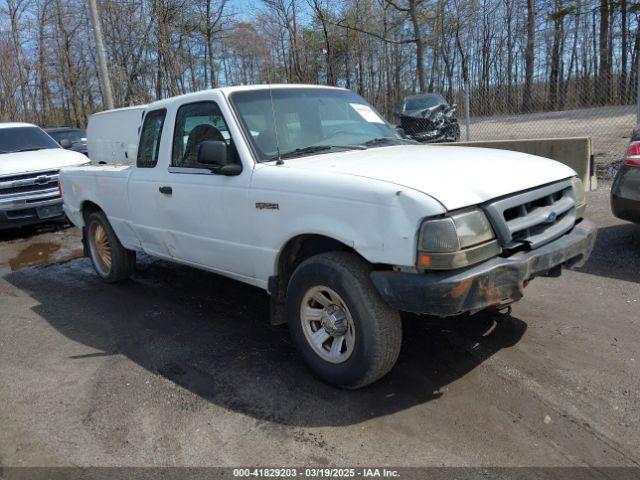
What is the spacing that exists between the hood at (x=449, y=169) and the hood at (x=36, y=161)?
23.7ft

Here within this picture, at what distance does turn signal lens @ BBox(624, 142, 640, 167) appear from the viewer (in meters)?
5.39

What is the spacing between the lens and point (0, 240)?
939 centimetres

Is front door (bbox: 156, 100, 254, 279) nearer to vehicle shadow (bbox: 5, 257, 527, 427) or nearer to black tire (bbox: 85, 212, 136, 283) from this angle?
vehicle shadow (bbox: 5, 257, 527, 427)

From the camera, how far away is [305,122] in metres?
4.25

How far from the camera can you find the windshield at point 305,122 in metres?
3.97

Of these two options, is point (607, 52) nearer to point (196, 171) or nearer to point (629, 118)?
point (629, 118)

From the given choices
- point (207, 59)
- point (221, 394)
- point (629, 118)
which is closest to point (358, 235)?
point (221, 394)

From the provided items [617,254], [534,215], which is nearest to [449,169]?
[534,215]

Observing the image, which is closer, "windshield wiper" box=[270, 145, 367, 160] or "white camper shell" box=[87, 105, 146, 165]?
"windshield wiper" box=[270, 145, 367, 160]

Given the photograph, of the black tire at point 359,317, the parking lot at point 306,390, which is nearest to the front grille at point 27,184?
the parking lot at point 306,390

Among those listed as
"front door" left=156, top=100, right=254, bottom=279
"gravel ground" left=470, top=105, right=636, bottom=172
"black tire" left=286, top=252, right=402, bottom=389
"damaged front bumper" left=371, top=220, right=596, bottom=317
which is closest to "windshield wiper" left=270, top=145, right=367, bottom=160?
"front door" left=156, top=100, right=254, bottom=279

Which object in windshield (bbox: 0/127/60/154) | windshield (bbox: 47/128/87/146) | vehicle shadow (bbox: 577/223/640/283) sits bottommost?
vehicle shadow (bbox: 577/223/640/283)

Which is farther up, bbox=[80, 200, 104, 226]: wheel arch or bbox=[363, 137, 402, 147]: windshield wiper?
bbox=[363, 137, 402, 147]: windshield wiper

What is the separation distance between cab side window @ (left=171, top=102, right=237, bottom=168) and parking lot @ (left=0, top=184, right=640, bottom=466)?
4.73 feet
